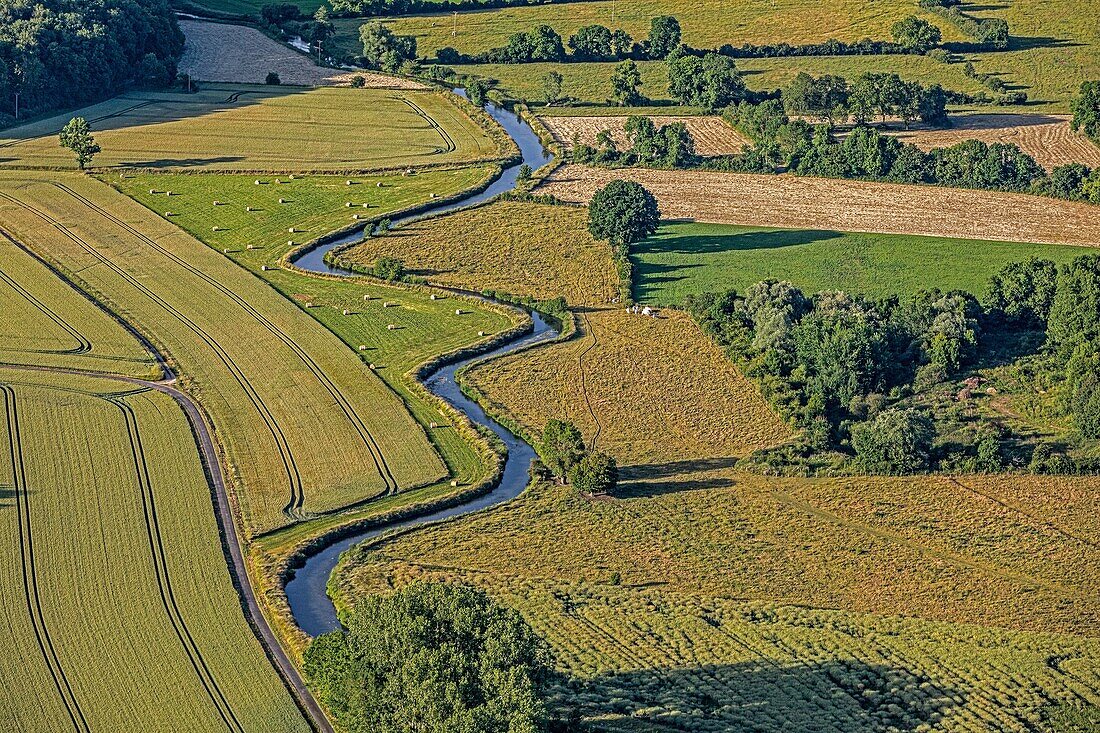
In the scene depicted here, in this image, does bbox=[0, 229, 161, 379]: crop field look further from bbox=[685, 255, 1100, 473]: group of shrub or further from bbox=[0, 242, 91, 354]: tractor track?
bbox=[685, 255, 1100, 473]: group of shrub

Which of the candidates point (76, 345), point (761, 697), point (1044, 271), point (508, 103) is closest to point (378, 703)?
point (761, 697)

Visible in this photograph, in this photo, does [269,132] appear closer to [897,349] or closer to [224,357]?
[224,357]

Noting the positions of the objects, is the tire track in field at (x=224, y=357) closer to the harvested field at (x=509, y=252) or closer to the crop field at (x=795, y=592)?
the crop field at (x=795, y=592)

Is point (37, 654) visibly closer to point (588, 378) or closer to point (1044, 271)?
point (588, 378)

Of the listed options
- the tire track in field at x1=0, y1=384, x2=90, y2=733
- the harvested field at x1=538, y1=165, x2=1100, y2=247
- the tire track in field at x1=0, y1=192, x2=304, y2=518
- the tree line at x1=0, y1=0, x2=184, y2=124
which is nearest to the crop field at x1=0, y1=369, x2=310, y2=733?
the tire track in field at x1=0, y1=384, x2=90, y2=733

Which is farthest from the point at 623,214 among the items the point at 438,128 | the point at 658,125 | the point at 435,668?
the point at 435,668
